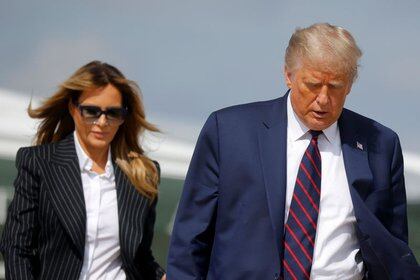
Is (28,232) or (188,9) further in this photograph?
(188,9)

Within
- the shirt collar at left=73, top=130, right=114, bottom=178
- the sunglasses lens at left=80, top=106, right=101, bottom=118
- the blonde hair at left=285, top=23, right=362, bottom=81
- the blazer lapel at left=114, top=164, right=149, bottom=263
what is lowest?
the blazer lapel at left=114, top=164, right=149, bottom=263

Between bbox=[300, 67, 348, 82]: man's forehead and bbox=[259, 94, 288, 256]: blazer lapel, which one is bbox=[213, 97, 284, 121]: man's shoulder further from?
bbox=[300, 67, 348, 82]: man's forehead

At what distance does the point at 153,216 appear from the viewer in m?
3.82

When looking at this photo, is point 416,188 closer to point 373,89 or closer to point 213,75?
point 373,89

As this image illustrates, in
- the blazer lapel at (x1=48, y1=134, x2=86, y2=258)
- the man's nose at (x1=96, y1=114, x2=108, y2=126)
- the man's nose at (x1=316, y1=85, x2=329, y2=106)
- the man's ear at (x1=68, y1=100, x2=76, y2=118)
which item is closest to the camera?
the man's nose at (x1=316, y1=85, x2=329, y2=106)

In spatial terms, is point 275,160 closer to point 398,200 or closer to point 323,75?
point 323,75

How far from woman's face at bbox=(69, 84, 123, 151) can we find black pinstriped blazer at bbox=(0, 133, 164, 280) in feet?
0.45

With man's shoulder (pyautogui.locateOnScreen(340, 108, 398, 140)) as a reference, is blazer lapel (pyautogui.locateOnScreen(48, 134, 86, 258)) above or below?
below

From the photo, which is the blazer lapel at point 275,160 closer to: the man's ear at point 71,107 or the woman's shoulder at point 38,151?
the woman's shoulder at point 38,151

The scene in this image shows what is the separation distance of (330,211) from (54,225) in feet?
3.35

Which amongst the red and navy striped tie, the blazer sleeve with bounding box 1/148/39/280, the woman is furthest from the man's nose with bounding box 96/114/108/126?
the red and navy striped tie

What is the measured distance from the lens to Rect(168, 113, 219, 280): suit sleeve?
3.03 meters

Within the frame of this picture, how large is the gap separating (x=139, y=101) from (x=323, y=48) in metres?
1.20

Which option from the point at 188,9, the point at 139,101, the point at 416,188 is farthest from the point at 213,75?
the point at 139,101
